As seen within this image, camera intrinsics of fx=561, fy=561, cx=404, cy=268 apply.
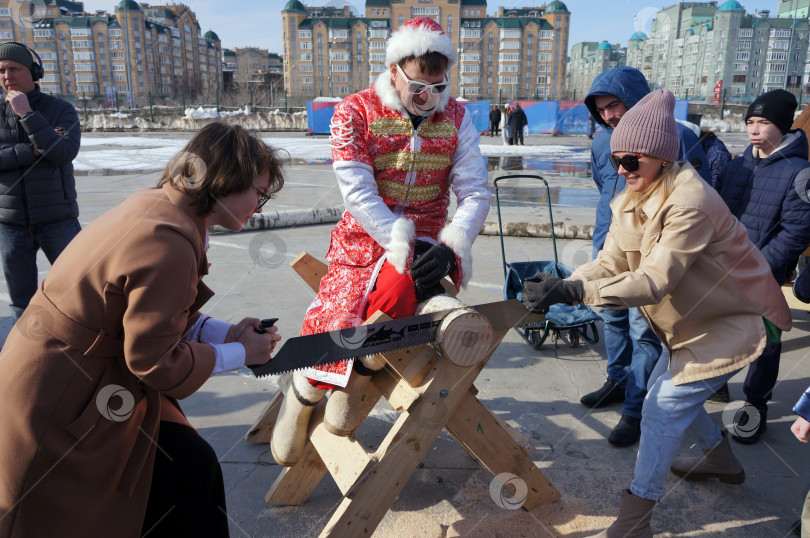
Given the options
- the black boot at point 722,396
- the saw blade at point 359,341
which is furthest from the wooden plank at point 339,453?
the black boot at point 722,396

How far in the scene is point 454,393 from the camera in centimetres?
244

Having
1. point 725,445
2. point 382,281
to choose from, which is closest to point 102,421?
point 382,281

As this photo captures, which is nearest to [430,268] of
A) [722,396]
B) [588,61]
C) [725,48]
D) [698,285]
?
[698,285]

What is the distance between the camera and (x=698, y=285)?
239 cm

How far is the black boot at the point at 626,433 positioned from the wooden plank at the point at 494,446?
2.31 ft

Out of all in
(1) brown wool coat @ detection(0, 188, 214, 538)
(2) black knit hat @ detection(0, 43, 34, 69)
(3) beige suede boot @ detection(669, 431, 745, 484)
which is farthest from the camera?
(2) black knit hat @ detection(0, 43, 34, 69)

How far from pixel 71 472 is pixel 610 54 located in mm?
110337

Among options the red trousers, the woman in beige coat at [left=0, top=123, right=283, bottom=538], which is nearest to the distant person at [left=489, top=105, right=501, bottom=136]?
the red trousers

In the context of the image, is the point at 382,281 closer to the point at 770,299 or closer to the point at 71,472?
the point at 71,472

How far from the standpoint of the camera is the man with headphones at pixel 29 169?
3.84 m

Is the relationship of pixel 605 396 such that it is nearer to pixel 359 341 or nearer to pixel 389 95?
pixel 359 341

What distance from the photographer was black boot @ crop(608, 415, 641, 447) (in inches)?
131

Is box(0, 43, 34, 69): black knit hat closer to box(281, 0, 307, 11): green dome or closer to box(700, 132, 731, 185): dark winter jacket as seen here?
box(700, 132, 731, 185): dark winter jacket

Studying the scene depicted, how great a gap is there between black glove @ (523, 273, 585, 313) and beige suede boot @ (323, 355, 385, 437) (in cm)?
70
